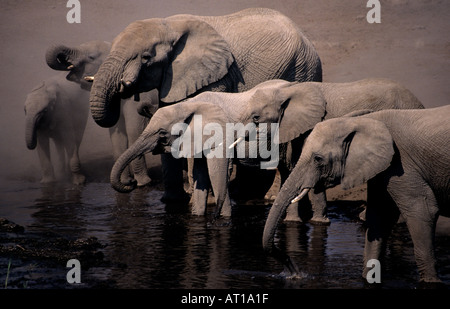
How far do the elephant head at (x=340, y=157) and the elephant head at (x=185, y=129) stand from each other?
316cm

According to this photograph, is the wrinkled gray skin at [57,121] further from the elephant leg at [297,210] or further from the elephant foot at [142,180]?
the elephant leg at [297,210]

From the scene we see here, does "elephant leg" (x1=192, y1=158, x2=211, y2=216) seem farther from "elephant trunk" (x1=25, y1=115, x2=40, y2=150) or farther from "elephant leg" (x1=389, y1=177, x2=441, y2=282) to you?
"elephant trunk" (x1=25, y1=115, x2=40, y2=150)

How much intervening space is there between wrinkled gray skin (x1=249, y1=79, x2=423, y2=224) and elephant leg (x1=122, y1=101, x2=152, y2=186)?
11.4ft

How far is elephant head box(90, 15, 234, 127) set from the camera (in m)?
9.73

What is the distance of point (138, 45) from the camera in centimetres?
975

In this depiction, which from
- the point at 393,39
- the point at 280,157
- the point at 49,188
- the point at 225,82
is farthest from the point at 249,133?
the point at 393,39

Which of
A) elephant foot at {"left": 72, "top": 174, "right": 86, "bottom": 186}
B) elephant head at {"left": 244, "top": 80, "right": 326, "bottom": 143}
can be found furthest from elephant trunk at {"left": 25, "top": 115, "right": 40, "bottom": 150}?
elephant head at {"left": 244, "top": 80, "right": 326, "bottom": 143}

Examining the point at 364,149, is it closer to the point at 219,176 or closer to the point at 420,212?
the point at 420,212

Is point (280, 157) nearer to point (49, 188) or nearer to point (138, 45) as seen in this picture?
point (138, 45)

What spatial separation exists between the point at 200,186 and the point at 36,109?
4.29 m

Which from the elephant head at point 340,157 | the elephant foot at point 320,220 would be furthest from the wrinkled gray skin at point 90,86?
the elephant head at point 340,157

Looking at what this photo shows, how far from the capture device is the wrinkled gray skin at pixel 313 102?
870 cm

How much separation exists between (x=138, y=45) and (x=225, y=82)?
3.96 ft

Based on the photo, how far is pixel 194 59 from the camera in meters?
10.2
